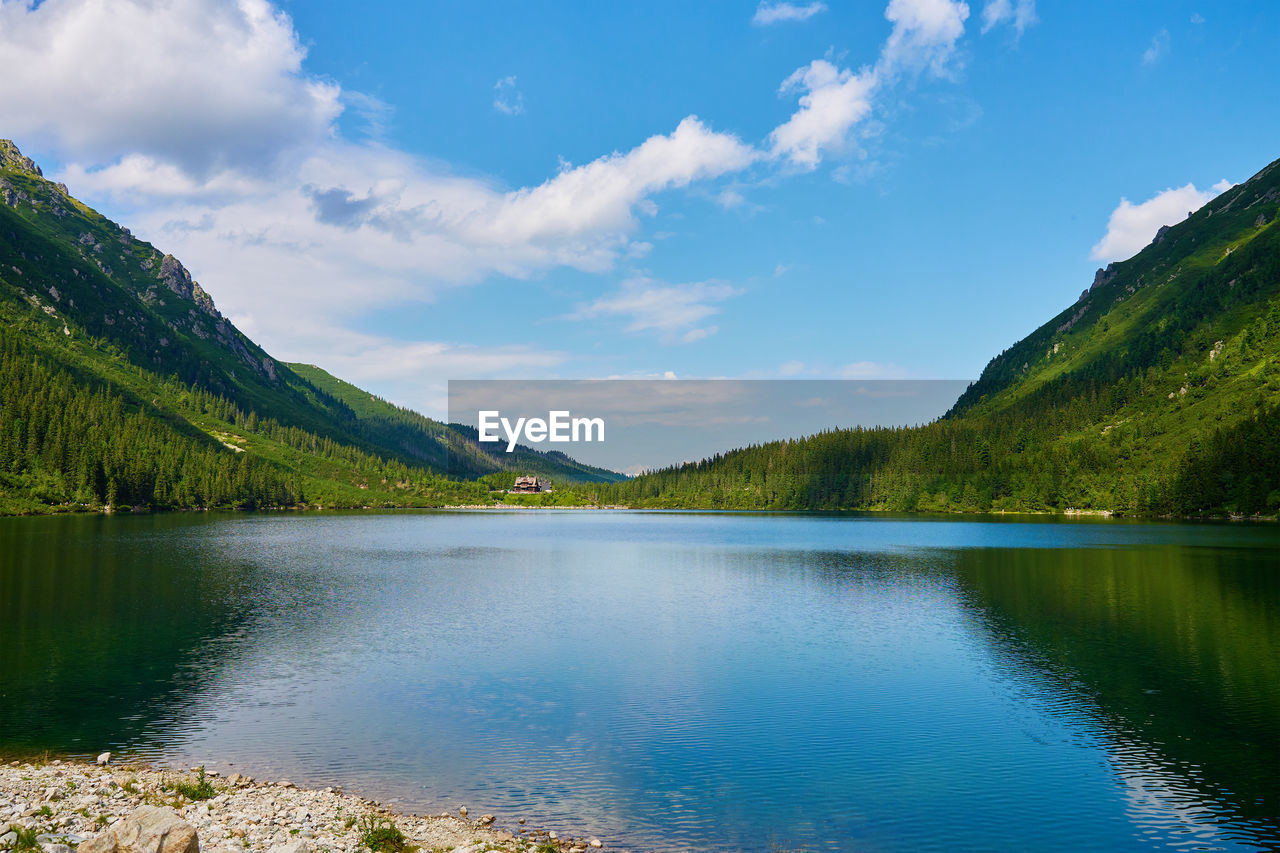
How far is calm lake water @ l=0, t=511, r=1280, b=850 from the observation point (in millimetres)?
22344

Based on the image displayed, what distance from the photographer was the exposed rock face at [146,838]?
15.4 meters

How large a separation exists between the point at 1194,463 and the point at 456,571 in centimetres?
20022

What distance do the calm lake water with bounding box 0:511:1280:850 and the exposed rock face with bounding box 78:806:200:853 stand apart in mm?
7250

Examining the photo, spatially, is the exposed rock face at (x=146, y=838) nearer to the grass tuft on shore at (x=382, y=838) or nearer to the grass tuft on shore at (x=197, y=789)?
the grass tuft on shore at (x=382, y=838)

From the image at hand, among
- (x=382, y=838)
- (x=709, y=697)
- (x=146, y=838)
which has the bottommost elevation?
(x=709, y=697)

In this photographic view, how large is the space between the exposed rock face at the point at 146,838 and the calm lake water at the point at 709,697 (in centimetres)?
725

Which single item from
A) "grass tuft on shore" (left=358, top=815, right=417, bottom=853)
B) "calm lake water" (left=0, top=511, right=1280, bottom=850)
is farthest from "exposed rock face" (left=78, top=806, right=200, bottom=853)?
"calm lake water" (left=0, top=511, right=1280, bottom=850)

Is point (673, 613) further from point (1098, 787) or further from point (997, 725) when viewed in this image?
point (1098, 787)

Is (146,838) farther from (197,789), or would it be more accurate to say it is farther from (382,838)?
(197,789)

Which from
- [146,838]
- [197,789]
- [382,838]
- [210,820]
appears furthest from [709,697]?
[146,838]

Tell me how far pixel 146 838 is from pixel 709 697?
2342 centimetres

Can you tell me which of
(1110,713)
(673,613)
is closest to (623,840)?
(1110,713)

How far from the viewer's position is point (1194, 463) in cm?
19338

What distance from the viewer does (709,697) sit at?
34062 millimetres
